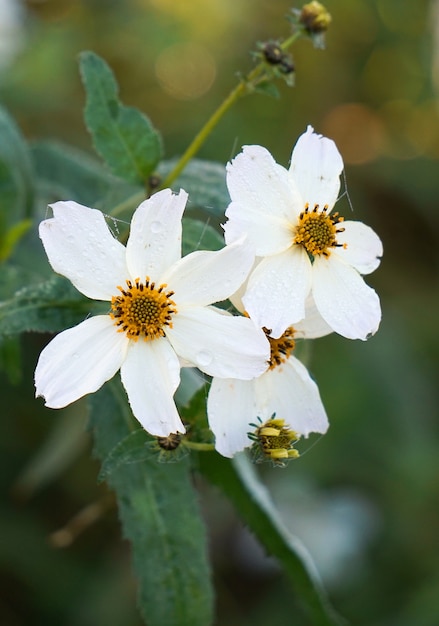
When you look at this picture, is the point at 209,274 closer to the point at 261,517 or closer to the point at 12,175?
the point at 261,517

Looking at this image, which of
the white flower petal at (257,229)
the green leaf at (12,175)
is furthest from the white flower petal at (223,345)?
Answer: the green leaf at (12,175)

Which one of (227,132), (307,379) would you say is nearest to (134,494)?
(307,379)

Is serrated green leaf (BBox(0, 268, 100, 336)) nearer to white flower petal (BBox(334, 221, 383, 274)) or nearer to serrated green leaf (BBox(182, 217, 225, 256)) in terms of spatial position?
serrated green leaf (BBox(182, 217, 225, 256))

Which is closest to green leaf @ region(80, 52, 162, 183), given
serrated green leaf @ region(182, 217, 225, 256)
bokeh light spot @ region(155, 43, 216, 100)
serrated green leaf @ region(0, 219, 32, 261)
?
serrated green leaf @ region(182, 217, 225, 256)

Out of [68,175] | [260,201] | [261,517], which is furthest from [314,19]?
[261,517]

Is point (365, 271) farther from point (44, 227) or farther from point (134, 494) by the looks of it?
point (134, 494)

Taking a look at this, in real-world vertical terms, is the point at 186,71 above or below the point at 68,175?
above

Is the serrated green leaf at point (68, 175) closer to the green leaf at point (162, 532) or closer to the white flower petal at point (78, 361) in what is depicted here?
the green leaf at point (162, 532)
